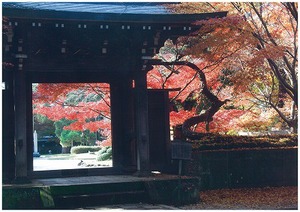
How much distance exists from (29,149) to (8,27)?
11.1 feet

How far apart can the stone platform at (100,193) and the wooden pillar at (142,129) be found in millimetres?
442

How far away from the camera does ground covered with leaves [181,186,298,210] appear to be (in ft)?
30.6

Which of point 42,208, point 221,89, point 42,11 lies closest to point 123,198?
point 42,208

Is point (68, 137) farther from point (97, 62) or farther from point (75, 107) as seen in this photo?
point (97, 62)

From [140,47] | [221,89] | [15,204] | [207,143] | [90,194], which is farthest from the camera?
[221,89]

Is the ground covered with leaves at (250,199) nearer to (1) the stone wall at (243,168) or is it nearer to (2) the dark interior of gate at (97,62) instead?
(1) the stone wall at (243,168)

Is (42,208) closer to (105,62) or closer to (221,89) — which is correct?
(105,62)

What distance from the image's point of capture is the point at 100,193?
966 centimetres

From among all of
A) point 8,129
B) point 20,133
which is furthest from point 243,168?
point 8,129

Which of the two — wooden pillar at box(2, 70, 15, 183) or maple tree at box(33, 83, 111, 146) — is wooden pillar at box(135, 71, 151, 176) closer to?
wooden pillar at box(2, 70, 15, 183)

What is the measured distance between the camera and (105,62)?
10.9 m

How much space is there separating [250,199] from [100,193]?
343 centimetres

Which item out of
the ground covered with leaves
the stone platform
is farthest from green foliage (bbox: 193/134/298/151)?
the stone platform

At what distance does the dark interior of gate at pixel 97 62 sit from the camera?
9766 millimetres
